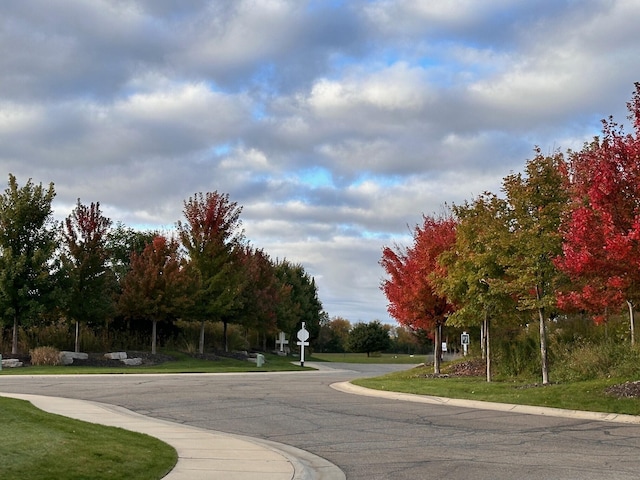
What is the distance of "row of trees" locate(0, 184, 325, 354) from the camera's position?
105 feet

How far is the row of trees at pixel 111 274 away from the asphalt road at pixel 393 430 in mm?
11269

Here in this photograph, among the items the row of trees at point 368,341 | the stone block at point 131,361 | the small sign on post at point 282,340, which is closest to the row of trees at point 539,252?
the stone block at point 131,361

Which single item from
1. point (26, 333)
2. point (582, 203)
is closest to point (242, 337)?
point (26, 333)

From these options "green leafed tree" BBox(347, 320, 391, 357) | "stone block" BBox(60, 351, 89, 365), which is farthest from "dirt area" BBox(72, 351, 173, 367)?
"green leafed tree" BBox(347, 320, 391, 357)

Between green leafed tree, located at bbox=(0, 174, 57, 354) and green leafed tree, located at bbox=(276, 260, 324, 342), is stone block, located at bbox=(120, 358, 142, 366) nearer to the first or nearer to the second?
green leafed tree, located at bbox=(0, 174, 57, 354)

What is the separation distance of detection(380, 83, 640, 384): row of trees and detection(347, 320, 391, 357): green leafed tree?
45.3m

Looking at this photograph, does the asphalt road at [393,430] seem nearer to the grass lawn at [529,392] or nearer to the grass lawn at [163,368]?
the grass lawn at [529,392]

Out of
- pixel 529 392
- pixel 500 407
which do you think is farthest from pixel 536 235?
pixel 500 407

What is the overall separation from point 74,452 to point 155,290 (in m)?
29.9

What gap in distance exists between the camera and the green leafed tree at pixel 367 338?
72.1m

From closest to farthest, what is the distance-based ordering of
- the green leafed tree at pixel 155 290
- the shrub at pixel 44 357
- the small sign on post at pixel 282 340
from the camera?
1. the shrub at pixel 44 357
2. the green leafed tree at pixel 155 290
3. the small sign on post at pixel 282 340

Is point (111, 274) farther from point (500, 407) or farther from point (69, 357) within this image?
point (500, 407)

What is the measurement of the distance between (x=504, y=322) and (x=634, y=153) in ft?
30.9

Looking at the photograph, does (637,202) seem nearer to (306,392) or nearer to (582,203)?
(582,203)
